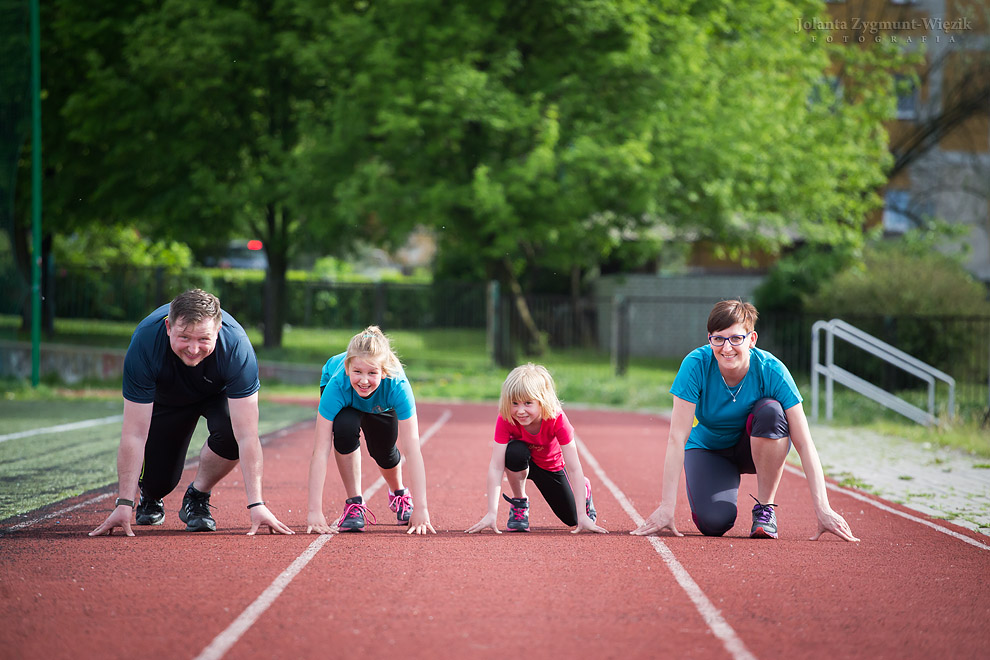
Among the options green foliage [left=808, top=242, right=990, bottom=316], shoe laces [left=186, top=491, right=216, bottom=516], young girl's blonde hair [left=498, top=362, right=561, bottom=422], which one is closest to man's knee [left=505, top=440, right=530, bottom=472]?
young girl's blonde hair [left=498, top=362, right=561, bottom=422]

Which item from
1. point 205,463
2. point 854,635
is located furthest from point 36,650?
point 854,635

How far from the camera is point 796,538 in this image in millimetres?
6152

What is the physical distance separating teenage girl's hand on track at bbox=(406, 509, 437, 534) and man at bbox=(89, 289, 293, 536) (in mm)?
726

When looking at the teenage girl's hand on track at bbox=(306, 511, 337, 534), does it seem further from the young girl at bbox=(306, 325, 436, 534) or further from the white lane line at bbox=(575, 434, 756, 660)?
the white lane line at bbox=(575, 434, 756, 660)

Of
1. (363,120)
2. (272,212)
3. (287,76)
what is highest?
(287,76)

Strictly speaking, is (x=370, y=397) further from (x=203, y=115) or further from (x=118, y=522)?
(x=203, y=115)

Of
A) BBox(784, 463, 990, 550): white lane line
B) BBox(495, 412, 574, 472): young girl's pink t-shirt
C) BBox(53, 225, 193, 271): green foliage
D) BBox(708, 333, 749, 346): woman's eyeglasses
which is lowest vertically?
BBox(784, 463, 990, 550): white lane line

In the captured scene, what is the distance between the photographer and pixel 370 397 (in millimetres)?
6027

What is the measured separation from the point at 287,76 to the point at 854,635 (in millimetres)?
21090

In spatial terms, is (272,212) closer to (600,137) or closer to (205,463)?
(600,137)

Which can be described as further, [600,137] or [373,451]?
Result: [600,137]

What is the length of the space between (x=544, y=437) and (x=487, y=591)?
1.46 meters

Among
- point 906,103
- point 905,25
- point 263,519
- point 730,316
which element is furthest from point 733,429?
point 906,103

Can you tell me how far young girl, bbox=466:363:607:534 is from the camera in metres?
5.84
